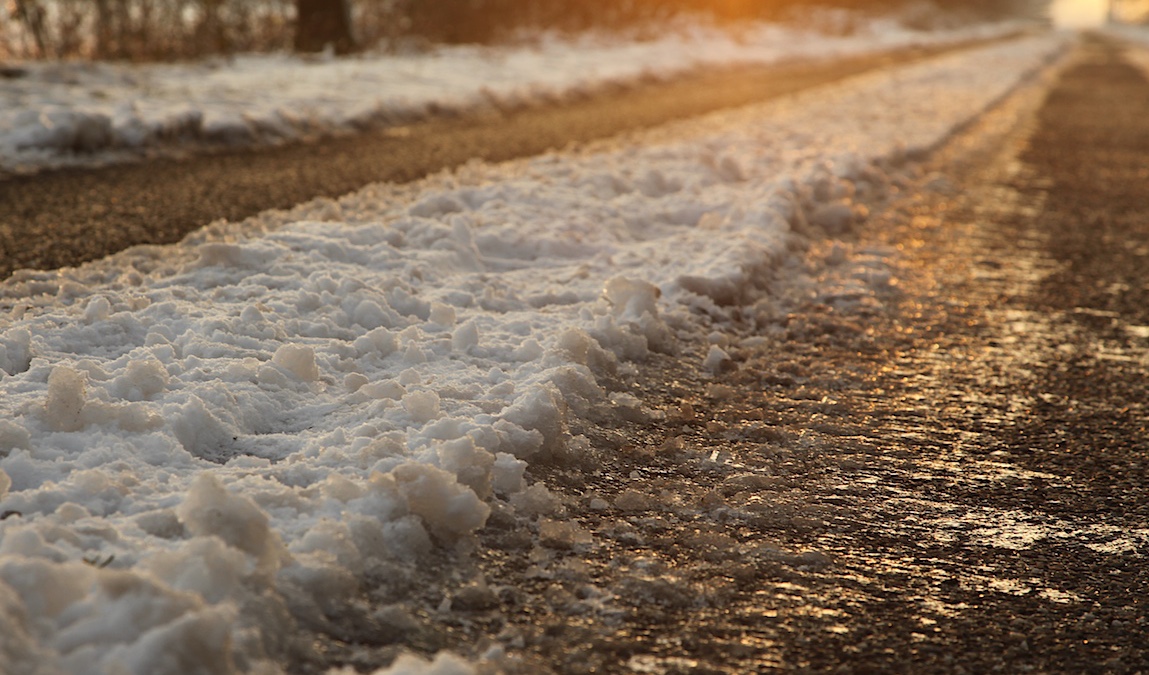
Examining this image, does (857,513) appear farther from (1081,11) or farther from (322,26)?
(1081,11)

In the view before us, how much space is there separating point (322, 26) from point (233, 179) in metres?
8.54

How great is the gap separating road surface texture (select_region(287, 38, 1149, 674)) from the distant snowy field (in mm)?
4611

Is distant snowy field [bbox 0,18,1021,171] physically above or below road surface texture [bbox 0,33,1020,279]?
above

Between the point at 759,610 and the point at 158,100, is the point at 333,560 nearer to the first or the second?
the point at 759,610

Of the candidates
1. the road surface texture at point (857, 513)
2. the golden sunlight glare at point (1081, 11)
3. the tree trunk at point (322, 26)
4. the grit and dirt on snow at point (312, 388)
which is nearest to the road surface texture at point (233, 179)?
the grit and dirt on snow at point (312, 388)

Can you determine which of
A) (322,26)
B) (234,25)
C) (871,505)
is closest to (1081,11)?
(322,26)

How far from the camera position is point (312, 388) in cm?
277

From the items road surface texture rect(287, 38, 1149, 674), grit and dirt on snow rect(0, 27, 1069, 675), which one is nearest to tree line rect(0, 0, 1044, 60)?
grit and dirt on snow rect(0, 27, 1069, 675)

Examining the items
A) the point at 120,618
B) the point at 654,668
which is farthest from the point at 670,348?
the point at 120,618

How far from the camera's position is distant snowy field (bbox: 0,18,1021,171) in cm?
656

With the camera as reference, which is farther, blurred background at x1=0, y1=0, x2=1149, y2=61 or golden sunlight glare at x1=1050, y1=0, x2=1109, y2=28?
golden sunlight glare at x1=1050, y1=0, x2=1109, y2=28

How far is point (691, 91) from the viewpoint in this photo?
13062mm

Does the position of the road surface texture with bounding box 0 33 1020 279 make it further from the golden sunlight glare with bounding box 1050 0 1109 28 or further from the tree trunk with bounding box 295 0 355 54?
the golden sunlight glare with bounding box 1050 0 1109 28

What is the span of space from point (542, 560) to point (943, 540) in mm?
921
